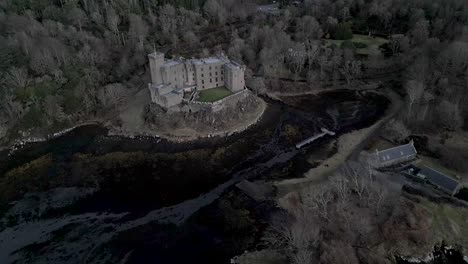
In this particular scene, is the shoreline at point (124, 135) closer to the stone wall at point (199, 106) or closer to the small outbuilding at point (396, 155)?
the stone wall at point (199, 106)

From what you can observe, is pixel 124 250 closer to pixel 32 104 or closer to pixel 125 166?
pixel 125 166

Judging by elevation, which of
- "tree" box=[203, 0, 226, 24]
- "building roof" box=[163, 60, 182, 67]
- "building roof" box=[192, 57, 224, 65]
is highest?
"tree" box=[203, 0, 226, 24]

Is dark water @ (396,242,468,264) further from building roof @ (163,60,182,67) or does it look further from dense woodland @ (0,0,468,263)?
building roof @ (163,60,182,67)

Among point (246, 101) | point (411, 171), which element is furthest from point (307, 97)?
point (411, 171)

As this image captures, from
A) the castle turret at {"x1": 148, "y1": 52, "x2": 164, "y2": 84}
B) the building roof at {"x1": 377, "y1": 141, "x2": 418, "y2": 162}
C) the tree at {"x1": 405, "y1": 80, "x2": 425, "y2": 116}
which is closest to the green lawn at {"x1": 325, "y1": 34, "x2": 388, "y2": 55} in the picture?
the tree at {"x1": 405, "y1": 80, "x2": 425, "y2": 116}

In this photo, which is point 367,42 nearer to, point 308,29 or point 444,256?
point 308,29

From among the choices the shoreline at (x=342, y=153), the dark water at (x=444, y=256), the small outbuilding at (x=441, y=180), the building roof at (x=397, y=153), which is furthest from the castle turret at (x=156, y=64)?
the dark water at (x=444, y=256)
